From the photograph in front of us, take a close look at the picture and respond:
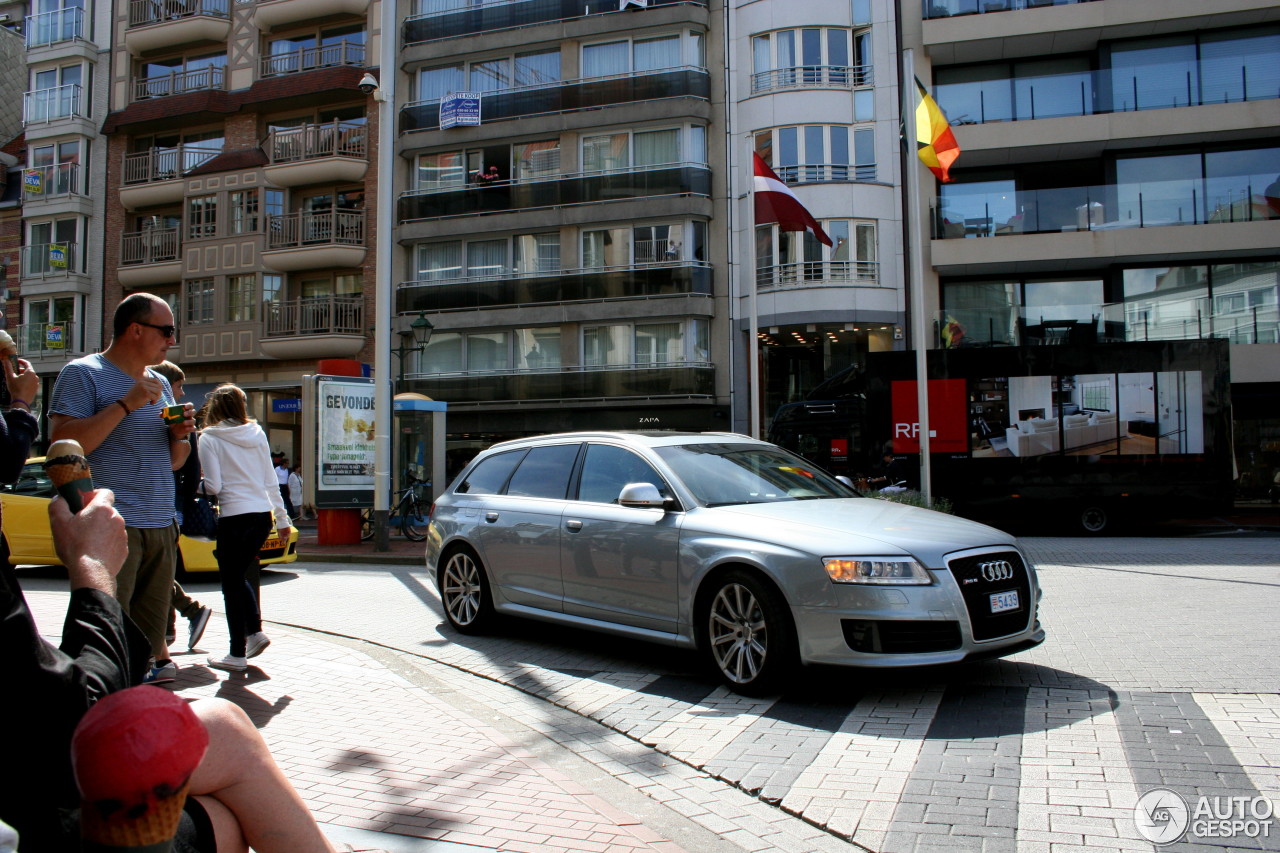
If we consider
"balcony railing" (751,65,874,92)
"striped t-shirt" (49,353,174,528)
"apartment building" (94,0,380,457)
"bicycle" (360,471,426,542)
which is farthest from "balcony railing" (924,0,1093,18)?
"striped t-shirt" (49,353,174,528)

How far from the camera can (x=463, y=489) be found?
789cm

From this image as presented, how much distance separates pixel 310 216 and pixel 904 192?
750 inches

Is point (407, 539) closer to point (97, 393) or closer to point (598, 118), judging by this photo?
point (97, 393)

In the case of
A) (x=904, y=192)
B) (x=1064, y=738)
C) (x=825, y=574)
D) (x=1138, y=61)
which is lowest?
(x=1064, y=738)

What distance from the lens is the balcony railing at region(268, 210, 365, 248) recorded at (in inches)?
1243

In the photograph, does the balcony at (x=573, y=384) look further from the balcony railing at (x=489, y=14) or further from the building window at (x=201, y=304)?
the balcony railing at (x=489, y=14)

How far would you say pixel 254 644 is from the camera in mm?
5855

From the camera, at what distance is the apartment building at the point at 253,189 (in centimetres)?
3175

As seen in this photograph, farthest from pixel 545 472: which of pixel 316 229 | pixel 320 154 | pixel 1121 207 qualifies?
pixel 320 154

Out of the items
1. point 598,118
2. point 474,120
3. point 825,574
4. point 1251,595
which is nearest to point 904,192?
point 598,118

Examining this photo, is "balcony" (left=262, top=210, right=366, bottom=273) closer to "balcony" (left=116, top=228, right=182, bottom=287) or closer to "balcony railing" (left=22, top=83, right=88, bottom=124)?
"balcony" (left=116, top=228, right=182, bottom=287)

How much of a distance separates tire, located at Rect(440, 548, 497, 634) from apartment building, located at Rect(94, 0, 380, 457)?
25.1 m

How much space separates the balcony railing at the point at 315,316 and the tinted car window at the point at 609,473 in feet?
86.2

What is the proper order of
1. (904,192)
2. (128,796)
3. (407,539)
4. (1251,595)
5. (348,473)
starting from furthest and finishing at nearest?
(904,192) → (407,539) → (348,473) → (1251,595) → (128,796)
